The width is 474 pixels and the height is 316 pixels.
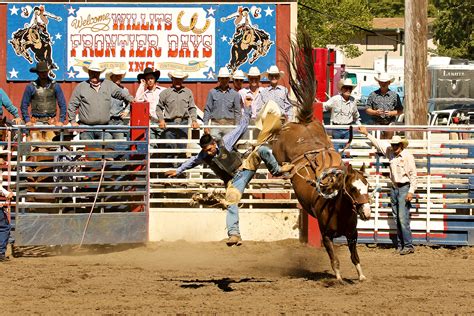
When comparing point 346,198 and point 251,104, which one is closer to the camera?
point 346,198

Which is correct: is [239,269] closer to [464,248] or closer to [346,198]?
[346,198]

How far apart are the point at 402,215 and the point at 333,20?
32.9 m

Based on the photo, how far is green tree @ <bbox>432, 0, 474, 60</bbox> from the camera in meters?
49.1

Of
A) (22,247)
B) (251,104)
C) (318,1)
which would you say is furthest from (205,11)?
(318,1)

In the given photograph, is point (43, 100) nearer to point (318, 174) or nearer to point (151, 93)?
point (151, 93)

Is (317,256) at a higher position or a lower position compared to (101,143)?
lower

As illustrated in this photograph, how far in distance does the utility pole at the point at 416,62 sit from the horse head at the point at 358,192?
4207mm

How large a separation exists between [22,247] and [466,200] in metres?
6.26

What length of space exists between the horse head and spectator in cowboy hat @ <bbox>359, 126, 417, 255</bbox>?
2777 millimetres

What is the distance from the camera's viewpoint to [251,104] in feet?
49.0

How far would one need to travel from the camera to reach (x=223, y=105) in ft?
49.5

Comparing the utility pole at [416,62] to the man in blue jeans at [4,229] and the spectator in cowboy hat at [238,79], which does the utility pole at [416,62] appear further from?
the man in blue jeans at [4,229]

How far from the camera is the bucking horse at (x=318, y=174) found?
432 inches

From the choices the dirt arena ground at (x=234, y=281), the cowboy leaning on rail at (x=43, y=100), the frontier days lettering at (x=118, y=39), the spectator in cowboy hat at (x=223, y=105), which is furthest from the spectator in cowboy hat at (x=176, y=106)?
the frontier days lettering at (x=118, y=39)
